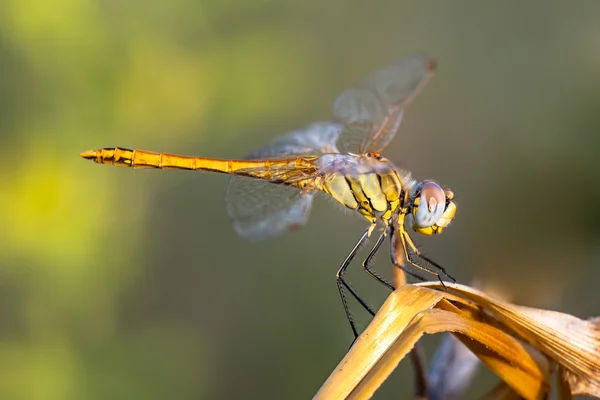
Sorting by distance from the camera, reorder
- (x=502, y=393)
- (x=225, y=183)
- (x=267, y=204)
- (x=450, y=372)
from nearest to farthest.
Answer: (x=502, y=393)
(x=450, y=372)
(x=267, y=204)
(x=225, y=183)

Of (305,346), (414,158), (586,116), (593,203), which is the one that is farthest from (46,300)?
(586,116)

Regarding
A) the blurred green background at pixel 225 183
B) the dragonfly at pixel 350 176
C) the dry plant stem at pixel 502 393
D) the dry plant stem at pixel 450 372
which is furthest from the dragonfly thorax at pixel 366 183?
the blurred green background at pixel 225 183

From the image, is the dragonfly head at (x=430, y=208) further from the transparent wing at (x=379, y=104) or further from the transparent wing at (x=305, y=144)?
the transparent wing at (x=305, y=144)

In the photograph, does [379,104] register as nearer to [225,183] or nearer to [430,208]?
[430,208]

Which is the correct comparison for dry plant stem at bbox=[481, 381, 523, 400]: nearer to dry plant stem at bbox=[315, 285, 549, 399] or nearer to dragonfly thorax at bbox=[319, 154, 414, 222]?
dry plant stem at bbox=[315, 285, 549, 399]

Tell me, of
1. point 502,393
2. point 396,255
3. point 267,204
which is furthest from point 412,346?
point 267,204

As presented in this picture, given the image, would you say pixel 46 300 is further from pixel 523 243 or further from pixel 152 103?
pixel 523 243
